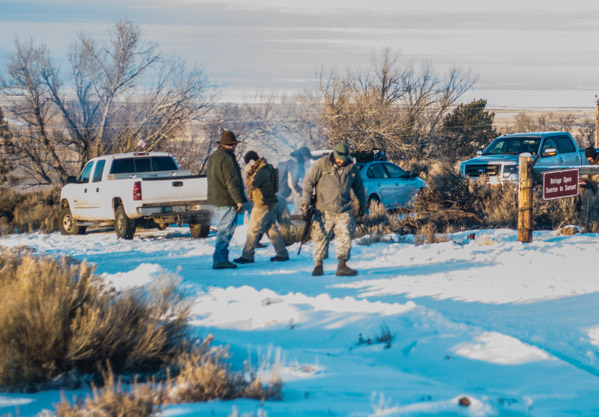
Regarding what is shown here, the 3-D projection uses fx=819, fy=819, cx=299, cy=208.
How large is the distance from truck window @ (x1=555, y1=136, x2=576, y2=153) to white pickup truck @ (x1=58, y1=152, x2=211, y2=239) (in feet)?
35.2

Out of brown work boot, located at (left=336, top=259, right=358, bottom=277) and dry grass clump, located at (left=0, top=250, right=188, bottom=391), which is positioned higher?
dry grass clump, located at (left=0, top=250, right=188, bottom=391)

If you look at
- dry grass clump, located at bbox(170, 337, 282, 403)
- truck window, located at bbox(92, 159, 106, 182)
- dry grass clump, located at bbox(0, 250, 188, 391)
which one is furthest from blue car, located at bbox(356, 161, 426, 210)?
dry grass clump, located at bbox(170, 337, 282, 403)

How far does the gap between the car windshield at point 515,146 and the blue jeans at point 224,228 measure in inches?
488

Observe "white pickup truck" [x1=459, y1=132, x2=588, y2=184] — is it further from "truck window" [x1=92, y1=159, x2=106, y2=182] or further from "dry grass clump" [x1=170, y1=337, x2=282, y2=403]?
"dry grass clump" [x1=170, y1=337, x2=282, y2=403]

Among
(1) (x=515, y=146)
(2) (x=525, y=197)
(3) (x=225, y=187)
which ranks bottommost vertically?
(2) (x=525, y=197)

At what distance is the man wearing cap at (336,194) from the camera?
11055mm

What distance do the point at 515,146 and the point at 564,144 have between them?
4.98 ft

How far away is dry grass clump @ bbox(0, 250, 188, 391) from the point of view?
5.68 m

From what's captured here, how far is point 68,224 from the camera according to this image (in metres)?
21.0

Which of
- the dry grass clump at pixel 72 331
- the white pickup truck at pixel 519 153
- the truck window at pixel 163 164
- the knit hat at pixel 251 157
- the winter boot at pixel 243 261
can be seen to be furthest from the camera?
the white pickup truck at pixel 519 153

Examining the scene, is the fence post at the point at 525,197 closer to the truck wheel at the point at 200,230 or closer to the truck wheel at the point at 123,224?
the truck wheel at the point at 200,230

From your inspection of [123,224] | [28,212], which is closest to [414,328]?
[123,224]

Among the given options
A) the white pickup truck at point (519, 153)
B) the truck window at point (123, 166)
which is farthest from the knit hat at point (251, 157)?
the white pickup truck at point (519, 153)

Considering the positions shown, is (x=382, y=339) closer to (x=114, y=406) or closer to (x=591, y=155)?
(x=114, y=406)
